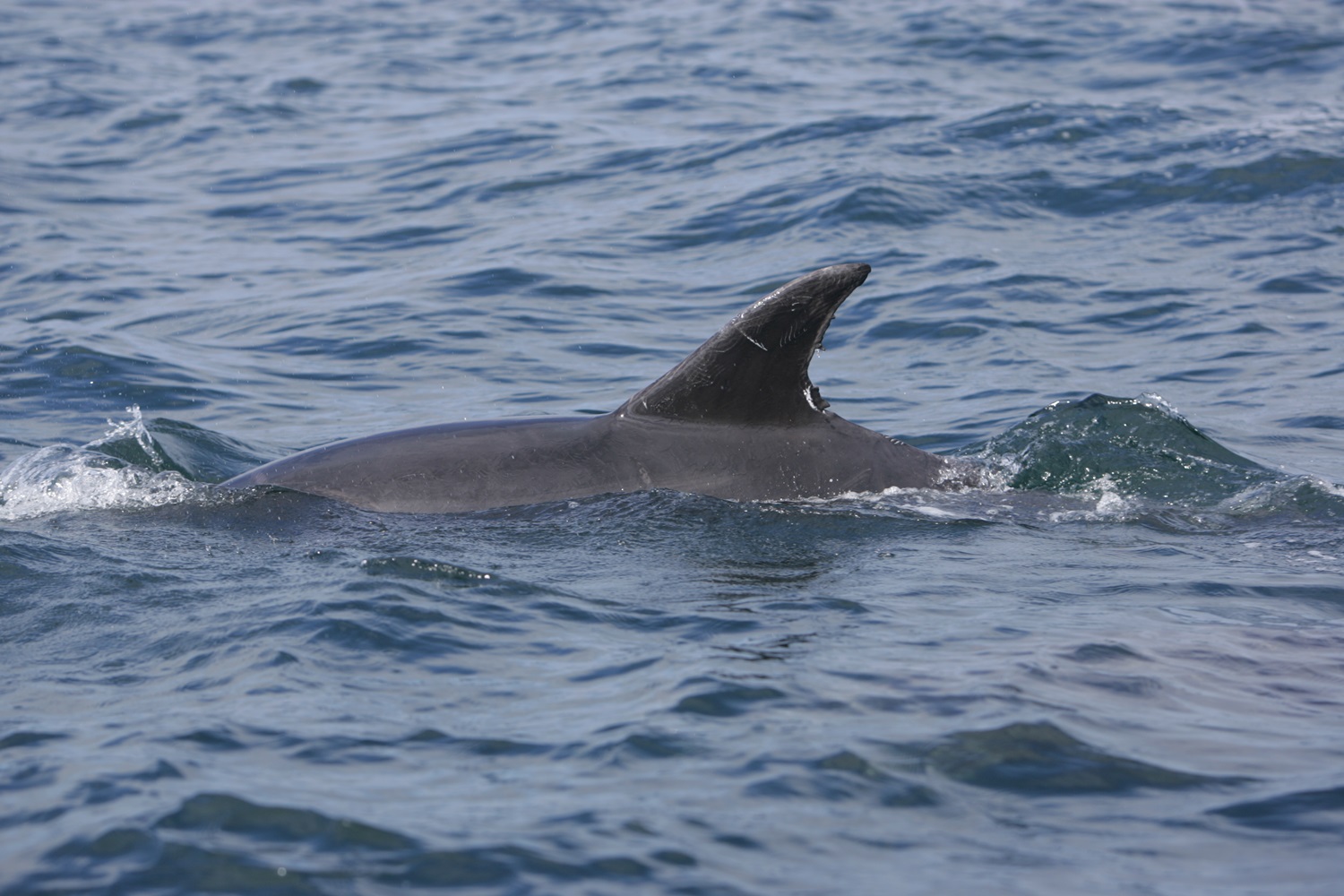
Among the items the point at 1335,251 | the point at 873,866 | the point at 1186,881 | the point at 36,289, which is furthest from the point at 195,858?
the point at 1335,251

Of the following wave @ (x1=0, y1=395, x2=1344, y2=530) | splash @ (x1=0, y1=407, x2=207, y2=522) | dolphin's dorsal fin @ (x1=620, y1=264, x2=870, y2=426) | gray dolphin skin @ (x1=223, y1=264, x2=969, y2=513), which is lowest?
wave @ (x1=0, y1=395, x2=1344, y2=530)

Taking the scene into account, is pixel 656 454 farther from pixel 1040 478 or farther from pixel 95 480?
pixel 95 480

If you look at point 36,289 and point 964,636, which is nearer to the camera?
point 964,636

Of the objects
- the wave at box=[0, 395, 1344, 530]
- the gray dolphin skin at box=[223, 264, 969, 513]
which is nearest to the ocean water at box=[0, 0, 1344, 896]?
the wave at box=[0, 395, 1344, 530]

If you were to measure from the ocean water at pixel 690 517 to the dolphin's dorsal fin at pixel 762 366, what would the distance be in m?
0.54

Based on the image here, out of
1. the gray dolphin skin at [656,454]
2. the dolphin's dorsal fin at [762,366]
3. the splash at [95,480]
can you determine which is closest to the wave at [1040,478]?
the splash at [95,480]

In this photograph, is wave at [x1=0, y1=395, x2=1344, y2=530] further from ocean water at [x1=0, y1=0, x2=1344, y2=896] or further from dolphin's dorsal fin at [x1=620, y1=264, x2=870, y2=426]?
dolphin's dorsal fin at [x1=620, y1=264, x2=870, y2=426]

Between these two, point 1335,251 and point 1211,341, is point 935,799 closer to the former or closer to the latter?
point 1211,341

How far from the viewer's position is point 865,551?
292 inches

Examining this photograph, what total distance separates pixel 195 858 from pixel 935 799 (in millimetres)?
2304

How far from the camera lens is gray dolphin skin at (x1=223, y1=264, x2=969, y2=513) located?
7.68m

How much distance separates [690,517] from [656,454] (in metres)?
0.42

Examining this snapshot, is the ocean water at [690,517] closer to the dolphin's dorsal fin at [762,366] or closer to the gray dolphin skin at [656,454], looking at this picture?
the gray dolphin skin at [656,454]

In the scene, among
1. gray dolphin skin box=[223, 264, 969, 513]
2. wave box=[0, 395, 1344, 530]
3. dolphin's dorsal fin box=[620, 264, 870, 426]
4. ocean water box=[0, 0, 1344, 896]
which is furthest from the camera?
wave box=[0, 395, 1344, 530]
